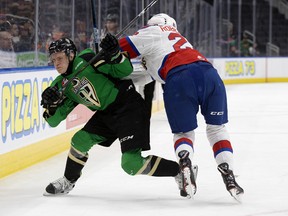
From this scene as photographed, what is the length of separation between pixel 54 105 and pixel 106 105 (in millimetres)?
306

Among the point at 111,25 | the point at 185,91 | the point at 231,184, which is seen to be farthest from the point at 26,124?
the point at 111,25

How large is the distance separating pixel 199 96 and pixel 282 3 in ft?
56.4

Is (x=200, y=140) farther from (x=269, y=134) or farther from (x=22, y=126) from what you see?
(x=22, y=126)

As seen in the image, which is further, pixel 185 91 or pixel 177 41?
pixel 177 41

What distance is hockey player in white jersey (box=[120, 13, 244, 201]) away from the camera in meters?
3.94

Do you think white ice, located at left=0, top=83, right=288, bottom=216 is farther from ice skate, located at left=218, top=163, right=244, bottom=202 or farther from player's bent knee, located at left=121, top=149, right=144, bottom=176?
player's bent knee, located at left=121, top=149, right=144, bottom=176

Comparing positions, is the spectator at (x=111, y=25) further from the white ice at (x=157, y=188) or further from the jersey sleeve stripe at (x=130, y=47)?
the jersey sleeve stripe at (x=130, y=47)

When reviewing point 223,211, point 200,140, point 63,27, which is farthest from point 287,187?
point 63,27

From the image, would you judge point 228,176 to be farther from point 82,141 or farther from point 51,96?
point 51,96

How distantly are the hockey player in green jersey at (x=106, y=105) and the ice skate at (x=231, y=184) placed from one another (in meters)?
0.28

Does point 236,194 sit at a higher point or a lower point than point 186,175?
lower

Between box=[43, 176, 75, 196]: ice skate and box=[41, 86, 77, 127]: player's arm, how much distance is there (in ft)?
1.29

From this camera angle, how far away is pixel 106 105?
4.17 metres

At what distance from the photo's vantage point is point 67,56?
409 cm
